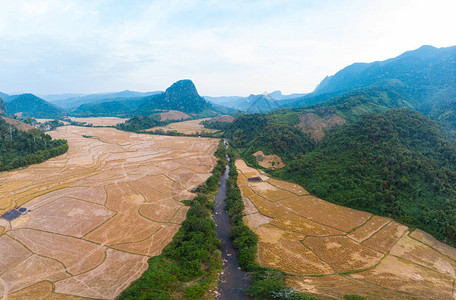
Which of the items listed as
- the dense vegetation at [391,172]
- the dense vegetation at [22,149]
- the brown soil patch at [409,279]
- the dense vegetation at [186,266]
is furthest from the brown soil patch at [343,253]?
the dense vegetation at [22,149]

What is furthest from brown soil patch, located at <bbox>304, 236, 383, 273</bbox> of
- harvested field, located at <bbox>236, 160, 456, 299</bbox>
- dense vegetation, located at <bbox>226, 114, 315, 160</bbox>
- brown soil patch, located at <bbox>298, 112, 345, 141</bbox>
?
brown soil patch, located at <bbox>298, 112, 345, 141</bbox>

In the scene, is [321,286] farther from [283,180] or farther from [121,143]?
[121,143]

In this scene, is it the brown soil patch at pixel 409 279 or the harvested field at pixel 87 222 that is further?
the harvested field at pixel 87 222

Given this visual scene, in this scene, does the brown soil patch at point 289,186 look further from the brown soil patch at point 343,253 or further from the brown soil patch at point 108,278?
the brown soil patch at point 108,278

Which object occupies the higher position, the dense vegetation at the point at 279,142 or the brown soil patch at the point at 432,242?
the dense vegetation at the point at 279,142

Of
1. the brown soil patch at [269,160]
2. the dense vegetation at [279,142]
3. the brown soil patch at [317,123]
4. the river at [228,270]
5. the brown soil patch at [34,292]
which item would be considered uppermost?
the brown soil patch at [317,123]

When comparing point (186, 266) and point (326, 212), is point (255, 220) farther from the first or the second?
point (186, 266)

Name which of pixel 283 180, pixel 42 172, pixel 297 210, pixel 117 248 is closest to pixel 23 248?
pixel 117 248
